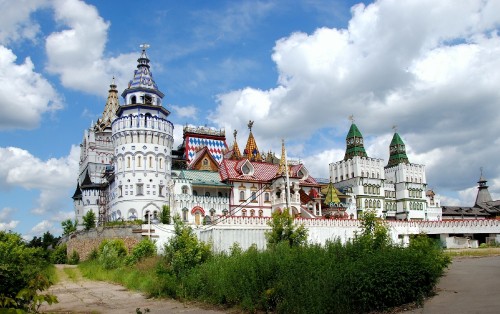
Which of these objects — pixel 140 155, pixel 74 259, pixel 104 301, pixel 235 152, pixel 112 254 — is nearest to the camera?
pixel 104 301

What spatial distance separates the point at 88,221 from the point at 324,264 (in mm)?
38044

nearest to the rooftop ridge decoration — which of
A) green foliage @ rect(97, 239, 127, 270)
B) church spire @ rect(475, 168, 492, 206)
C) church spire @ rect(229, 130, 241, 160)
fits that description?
church spire @ rect(229, 130, 241, 160)

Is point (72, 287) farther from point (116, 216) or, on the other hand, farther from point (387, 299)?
point (387, 299)

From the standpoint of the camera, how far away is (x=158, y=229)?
129 ft

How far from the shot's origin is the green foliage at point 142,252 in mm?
35312

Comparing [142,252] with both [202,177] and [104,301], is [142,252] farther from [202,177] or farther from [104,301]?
[202,177]

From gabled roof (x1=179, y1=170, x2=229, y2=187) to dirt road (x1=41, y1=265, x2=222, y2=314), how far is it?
794 inches

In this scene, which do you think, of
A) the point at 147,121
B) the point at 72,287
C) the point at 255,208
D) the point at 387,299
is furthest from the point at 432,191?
the point at 387,299

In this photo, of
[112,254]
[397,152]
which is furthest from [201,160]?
[397,152]

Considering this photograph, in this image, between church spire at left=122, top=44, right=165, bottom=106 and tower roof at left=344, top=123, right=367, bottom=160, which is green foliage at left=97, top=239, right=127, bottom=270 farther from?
tower roof at left=344, top=123, right=367, bottom=160

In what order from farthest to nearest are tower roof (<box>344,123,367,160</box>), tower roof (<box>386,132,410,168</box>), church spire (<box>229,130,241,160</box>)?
1. tower roof (<box>386,132,410,168</box>)
2. tower roof (<box>344,123,367,160</box>)
3. church spire (<box>229,130,241,160</box>)

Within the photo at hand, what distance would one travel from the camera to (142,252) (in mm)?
35500

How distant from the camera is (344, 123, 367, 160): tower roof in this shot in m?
75.8

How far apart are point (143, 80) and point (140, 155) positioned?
9.30 meters
